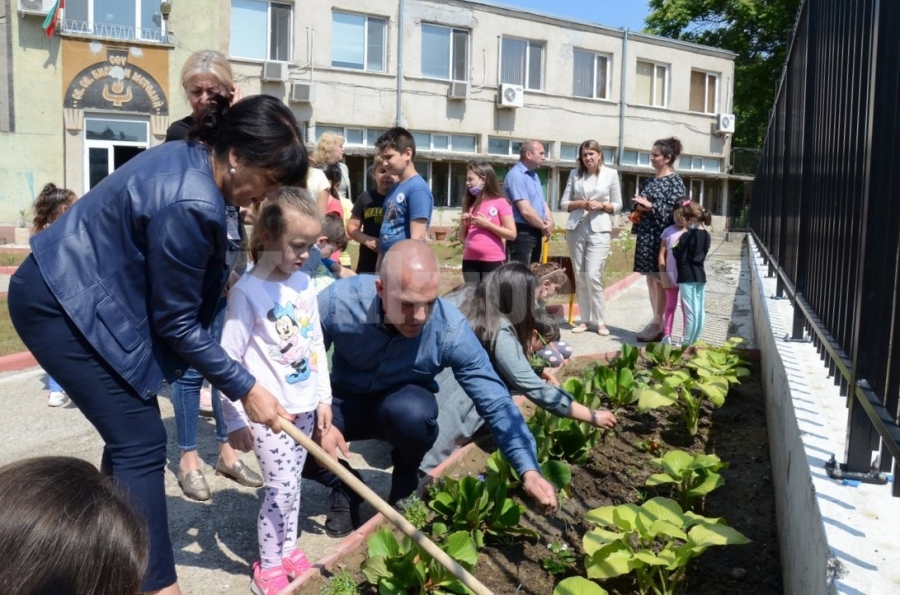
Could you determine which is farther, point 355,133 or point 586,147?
point 355,133

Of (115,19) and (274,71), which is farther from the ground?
(115,19)

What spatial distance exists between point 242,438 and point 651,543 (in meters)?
1.50

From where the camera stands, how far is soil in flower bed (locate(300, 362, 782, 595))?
9.61 ft

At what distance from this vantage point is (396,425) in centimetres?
350

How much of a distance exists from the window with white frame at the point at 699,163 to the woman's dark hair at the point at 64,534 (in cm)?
3326

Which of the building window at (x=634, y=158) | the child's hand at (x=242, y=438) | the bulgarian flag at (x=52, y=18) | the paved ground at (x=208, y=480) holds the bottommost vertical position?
the paved ground at (x=208, y=480)

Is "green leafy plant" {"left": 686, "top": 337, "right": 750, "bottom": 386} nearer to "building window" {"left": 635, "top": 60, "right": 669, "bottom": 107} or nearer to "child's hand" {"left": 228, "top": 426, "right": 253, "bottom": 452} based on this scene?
"child's hand" {"left": 228, "top": 426, "right": 253, "bottom": 452}

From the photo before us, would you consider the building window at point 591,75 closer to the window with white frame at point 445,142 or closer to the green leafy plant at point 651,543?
the window with white frame at point 445,142

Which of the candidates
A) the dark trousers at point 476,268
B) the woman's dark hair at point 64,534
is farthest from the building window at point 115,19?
the woman's dark hair at point 64,534

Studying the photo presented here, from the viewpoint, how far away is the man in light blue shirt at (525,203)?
7555mm

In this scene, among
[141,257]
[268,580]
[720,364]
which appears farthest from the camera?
[720,364]

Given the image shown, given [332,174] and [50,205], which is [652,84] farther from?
[50,205]

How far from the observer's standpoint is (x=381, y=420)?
358 centimetres

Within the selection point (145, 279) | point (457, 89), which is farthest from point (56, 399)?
point (457, 89)
